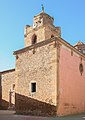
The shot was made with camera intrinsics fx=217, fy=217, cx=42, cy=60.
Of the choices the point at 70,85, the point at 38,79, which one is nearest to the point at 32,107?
the point at 38,79

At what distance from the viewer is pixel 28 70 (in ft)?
61.2

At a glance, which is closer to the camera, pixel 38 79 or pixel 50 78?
pixel 50 78

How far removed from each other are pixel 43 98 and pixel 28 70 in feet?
10.3

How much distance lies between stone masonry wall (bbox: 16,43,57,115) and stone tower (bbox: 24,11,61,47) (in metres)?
5.81

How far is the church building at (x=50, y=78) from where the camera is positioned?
16.1 meters

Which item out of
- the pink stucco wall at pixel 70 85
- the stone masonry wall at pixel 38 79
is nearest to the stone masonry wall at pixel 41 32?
the stone masonry wall at pixel 38 79

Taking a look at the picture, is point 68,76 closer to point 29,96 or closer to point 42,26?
point 29,96

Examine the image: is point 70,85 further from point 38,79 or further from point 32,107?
point 32,107

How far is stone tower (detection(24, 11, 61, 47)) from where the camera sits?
24.7 m

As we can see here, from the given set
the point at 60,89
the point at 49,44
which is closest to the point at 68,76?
the point at 60,89

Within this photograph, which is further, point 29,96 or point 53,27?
point 53,27

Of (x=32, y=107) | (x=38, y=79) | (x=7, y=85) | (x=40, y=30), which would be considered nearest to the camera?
(x=38, y=79)

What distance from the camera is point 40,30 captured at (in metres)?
25.0

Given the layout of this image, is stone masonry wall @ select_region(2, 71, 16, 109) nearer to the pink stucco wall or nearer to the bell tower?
the bell tower
